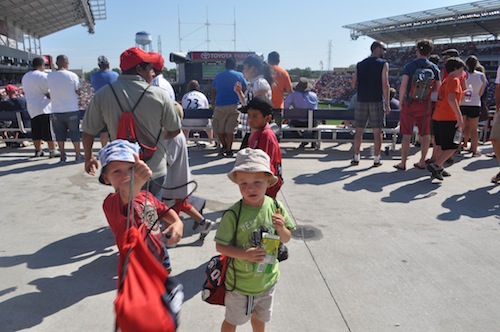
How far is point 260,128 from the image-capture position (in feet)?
10.5

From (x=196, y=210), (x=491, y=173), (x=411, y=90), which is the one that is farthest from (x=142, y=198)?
(x=491, y=173)

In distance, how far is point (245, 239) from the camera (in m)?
2.12

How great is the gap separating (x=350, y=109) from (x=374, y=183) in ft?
9.83

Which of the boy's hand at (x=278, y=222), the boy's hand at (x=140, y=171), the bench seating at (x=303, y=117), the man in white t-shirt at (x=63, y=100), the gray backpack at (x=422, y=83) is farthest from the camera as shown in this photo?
the bench seating at (x=303, y=117)

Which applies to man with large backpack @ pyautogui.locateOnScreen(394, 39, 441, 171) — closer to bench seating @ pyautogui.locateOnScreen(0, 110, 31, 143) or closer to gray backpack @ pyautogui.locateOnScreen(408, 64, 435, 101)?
gray backpack @ pyautogui.locateOnScreen(408, 64, 435, 101)

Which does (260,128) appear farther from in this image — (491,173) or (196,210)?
(491,173)

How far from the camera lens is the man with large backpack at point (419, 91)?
245 inches

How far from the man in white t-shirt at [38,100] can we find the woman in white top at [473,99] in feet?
25.3

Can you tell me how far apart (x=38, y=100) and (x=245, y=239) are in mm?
6707

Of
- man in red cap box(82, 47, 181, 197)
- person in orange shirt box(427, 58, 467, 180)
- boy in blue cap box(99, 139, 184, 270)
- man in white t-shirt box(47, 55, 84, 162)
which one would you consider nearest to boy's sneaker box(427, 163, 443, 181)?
person in orange shirt box(427, 58, 467, 180)

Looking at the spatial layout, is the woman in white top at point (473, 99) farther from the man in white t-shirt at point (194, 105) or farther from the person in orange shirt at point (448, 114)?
the man in white t-shirt at point (194, 105)

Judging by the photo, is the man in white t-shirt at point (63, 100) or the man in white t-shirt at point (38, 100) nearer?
the man in white t-shirt at point (63, 100)

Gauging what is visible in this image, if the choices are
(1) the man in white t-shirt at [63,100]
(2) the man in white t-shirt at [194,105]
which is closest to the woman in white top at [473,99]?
(2) the man in white t-shirt at [194,105]

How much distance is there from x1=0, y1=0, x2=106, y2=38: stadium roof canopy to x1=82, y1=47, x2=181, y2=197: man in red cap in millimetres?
38503
